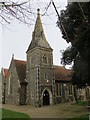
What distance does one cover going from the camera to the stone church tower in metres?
25.7

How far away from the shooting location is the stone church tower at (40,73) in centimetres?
2569

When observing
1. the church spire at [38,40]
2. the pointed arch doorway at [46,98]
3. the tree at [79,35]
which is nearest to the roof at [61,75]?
the pointed arch doorway at [46,98]

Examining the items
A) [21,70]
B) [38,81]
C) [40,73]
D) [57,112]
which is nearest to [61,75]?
[40,73]

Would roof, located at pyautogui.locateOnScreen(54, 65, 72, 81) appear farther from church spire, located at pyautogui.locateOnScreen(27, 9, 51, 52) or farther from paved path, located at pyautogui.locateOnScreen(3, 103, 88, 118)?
paved path, located at pyautogui.locateOnScreen(3, 103, 88, 118)

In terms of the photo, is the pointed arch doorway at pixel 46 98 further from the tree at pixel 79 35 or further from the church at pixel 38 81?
the tree at pixel 79 35

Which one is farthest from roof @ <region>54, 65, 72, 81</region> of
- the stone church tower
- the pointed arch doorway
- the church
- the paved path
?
the paved path

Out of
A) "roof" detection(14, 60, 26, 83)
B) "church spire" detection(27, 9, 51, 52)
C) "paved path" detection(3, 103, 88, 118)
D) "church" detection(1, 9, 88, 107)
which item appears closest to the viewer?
"paved path" detection(3, 103, 88, 118)

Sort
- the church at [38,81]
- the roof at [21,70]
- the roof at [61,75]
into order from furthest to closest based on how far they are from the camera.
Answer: the roof at [61,75]
the roof at [21,70]
the church at [38,81]

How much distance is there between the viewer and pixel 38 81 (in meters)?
25.8

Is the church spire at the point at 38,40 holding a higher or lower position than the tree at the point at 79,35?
higher

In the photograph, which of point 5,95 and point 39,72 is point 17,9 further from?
point 5,95

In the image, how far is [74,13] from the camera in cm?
1410

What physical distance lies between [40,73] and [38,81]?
1674 millimetres

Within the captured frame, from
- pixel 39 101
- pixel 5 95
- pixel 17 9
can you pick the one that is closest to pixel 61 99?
pixel 39 101
